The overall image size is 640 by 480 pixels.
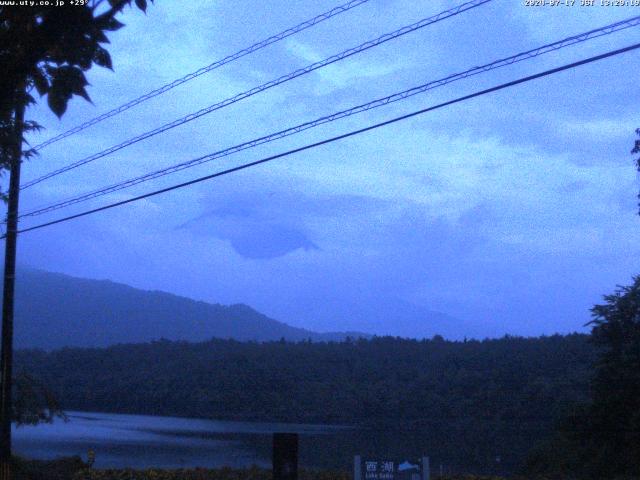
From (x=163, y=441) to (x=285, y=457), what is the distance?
1638 cm

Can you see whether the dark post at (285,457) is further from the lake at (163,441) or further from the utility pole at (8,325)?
the lake at (163,441)

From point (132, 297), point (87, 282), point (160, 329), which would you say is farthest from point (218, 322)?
point (87, 282)

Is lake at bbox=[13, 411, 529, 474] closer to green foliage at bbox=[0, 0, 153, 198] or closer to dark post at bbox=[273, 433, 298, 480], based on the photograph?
dark post at bbox=[273, 433, 298, 480]

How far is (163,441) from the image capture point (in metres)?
24.6

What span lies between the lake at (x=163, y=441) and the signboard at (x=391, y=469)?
767 centimetres

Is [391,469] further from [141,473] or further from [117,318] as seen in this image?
[117,318]

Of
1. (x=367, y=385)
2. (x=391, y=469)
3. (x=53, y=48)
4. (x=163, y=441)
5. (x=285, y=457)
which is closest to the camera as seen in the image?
(x=53, y=48)

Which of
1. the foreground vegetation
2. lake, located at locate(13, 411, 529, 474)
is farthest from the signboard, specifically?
lake, located at locate(13, 411, 529, 474)

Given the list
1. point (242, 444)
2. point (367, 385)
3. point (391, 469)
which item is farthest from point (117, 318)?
point (391, 469)

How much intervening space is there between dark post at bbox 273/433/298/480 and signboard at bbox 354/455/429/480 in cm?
90

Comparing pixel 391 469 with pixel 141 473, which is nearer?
pixel 391 469

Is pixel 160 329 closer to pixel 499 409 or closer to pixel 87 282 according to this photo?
pixel 87 282

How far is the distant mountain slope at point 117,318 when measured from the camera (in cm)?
8783

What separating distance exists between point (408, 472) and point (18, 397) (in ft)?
35.7
